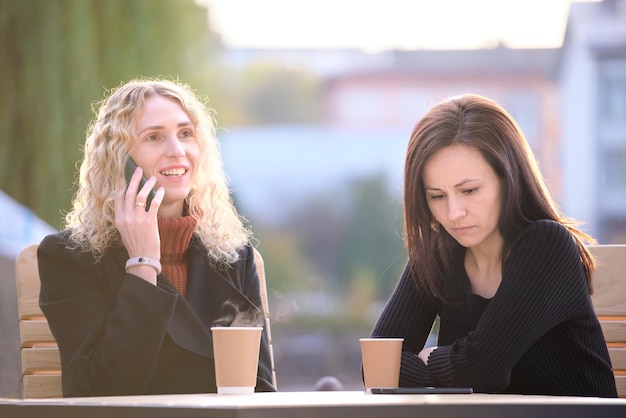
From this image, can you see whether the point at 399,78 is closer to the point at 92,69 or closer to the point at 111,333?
the point at 92,69

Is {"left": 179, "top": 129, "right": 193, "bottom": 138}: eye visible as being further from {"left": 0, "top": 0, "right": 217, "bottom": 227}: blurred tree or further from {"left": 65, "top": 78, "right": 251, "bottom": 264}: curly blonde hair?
{"left": 0, "top": 0, "right": 217, "bottom": 227}: blurred tree

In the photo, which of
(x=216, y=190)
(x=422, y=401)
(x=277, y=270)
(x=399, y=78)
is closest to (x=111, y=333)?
(x=216, y=190)

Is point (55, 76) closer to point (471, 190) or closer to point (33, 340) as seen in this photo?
point (33, 340)

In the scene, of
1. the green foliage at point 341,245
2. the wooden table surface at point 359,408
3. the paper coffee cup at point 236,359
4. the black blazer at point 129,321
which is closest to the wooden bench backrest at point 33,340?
the black blazer at point 129,321

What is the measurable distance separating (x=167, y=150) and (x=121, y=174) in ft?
0.47

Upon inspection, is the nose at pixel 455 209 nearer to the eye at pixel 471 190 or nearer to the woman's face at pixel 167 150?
the eye at pixel 471 190

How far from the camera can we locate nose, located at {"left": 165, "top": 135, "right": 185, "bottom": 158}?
9.24 ft

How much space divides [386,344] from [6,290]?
4.10 metres

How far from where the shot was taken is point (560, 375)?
241cm

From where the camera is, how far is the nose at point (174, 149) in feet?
9.24

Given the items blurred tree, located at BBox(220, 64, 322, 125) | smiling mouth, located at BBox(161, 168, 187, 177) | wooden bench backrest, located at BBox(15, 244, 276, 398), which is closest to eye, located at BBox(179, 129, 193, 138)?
smiling mouth, located at BBox(161, 168, 187, 177)

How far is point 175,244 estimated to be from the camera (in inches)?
113

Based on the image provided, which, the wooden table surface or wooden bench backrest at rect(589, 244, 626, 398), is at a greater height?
the wooden table surface

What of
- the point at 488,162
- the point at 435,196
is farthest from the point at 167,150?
the point at 488,162
